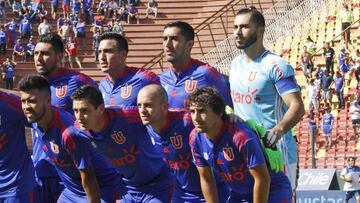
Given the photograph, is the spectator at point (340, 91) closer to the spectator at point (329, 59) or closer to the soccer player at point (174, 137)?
the spectator at point (329, 59)

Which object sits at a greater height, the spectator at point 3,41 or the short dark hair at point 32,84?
the spectator at point 3,41

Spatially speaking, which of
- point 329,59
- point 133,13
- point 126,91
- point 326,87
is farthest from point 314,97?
point 126,91

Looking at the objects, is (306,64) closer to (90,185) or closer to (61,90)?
(61,90)

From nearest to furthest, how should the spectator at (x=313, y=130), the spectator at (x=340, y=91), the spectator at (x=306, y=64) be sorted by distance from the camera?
the spectator at (x=313, y=130), the spectator at (x=340, y=91), the spectator at (x=306, y=64)

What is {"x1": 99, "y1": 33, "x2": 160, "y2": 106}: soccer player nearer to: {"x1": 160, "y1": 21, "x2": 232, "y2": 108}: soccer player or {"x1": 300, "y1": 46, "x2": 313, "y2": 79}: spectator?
{"x1": 160, "y1": 21, "x2": 232, "y2": 108}: soccer player

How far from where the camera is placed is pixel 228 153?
9.70m

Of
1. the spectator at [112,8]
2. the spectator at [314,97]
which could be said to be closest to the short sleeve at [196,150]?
the spectator at [314,97]

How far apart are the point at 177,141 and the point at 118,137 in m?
0.58

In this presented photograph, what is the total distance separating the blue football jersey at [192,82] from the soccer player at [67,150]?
99cm

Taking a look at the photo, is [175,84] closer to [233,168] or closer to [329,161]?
[233,168]

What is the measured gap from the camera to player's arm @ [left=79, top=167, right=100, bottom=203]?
10.9 metres

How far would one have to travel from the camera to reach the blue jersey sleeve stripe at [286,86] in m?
10.5

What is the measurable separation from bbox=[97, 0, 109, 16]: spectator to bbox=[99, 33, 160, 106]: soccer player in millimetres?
33269

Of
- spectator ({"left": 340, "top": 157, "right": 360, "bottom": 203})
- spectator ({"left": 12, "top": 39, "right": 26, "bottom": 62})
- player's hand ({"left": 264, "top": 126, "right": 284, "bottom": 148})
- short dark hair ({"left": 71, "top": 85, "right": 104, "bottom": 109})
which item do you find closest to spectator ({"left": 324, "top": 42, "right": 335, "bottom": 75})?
spectator ({"left": 340, "top": 157, "right": 360, "bottom": 203})
